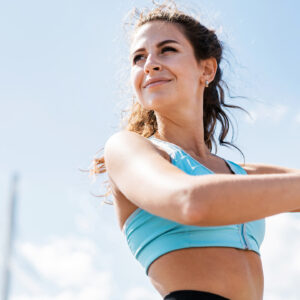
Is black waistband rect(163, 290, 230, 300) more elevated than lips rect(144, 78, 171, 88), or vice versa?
lips rect(144, 78, 171, 88)

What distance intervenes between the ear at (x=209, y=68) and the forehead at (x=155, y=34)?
245mm

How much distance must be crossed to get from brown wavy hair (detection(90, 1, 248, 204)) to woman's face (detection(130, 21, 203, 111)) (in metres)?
0.12

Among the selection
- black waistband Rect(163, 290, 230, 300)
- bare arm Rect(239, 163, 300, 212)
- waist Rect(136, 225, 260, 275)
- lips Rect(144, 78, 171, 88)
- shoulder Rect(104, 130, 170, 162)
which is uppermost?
lips Rect(144, 78, 171, 88)

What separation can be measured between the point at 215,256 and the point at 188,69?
124 centimetres

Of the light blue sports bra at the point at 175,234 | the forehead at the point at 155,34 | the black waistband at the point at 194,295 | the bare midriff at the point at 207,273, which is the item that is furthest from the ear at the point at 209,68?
the black waistband at the point at 194,295

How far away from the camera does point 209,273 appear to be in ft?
7.63

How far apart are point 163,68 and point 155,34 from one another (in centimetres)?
32

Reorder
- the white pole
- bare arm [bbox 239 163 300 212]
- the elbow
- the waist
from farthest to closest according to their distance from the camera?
the white pole → bare arm [bbox 239 163 300 212] → the waist → the elbow

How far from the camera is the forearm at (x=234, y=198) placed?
1.82 metres

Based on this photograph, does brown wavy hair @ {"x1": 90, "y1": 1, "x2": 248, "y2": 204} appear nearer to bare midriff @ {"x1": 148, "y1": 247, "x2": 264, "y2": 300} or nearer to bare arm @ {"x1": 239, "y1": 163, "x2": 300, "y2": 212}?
bare arm @ {"x1": 239, "y1": 163, "x2": 300, "y2": 212}

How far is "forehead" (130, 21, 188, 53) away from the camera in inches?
125

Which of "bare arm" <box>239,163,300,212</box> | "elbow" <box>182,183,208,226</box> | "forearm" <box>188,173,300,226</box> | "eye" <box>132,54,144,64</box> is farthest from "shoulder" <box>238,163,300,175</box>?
"elbow" <box>182,183,208,226</box>

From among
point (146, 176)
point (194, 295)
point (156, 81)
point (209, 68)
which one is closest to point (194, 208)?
point (146, 176)

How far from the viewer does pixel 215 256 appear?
7.83 feet
